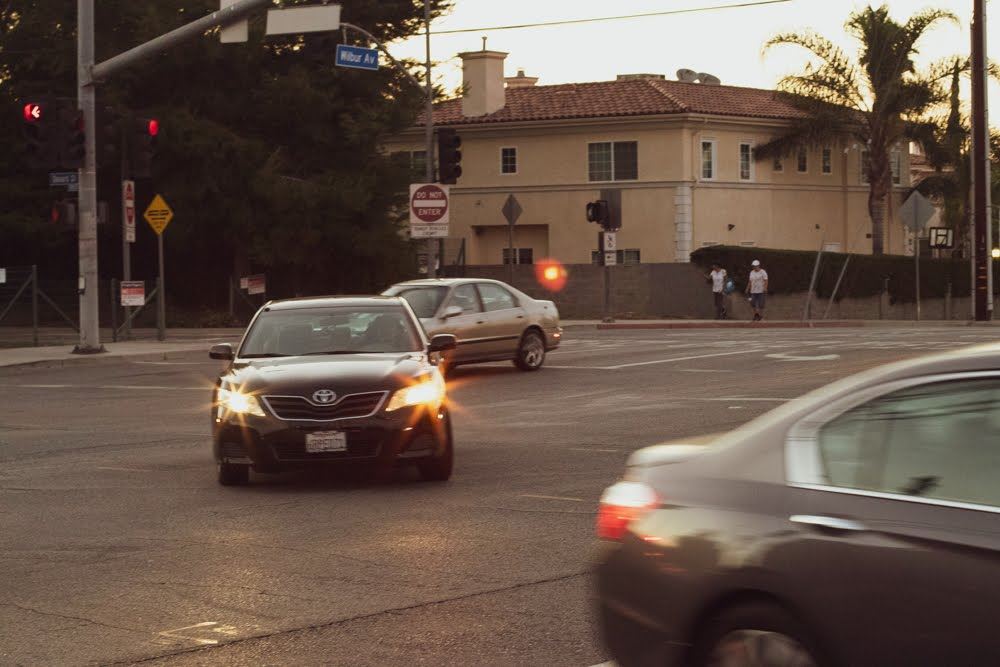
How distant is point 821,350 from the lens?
26844 millimetres

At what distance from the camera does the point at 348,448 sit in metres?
11.8

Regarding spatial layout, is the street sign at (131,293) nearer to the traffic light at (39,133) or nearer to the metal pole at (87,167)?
the metal pole at (87,167)

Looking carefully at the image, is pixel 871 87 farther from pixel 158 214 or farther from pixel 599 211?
pixel 158 214

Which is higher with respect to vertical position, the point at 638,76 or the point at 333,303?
the point at 638,76

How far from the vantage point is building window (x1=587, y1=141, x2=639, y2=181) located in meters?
58.0

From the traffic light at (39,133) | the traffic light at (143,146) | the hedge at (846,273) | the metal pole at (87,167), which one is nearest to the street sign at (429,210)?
the traffic light at (143,146)

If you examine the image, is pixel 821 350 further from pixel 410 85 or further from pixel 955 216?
pixel 955 216

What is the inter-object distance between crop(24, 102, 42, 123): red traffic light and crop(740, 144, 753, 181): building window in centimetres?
3541

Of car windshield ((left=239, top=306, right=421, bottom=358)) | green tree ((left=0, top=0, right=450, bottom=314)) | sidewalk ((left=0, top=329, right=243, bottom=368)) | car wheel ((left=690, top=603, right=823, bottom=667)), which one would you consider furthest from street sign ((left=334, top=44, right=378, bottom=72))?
car wheel ((left=690, top=603, right=823, bottom=667))

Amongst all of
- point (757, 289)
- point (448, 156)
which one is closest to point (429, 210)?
point (448, 156)

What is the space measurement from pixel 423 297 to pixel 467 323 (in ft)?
2.46

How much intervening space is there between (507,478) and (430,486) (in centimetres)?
68

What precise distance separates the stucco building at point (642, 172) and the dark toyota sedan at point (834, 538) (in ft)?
170

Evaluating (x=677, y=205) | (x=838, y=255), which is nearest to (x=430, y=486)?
(x=838, y=255)
